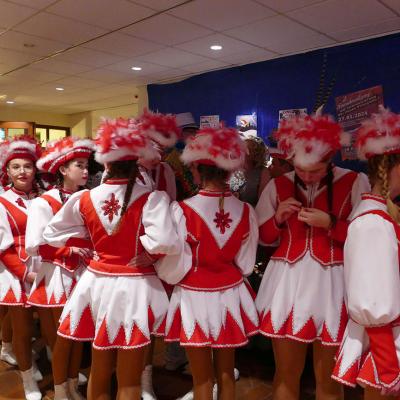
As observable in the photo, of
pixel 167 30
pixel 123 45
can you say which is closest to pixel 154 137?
pixel 167 30

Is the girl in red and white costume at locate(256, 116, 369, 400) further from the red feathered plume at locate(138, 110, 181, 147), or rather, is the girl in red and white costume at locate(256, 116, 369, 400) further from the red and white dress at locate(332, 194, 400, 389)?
the red feathered plume at locate(138, 110, 181, 147)

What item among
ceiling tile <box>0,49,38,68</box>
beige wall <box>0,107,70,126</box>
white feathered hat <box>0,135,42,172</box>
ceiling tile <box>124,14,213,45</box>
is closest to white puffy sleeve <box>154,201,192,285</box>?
white feathered hat <box>0,135,42,172</box>

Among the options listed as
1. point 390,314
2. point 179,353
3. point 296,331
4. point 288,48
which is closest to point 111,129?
point 296,331

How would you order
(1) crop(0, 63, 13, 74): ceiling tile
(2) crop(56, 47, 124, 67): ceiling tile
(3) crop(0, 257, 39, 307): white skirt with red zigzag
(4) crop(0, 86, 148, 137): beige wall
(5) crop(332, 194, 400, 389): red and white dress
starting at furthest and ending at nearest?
1. (4) crop(0, 86, 148, 137): beige wall
2. (1) crop(0, 63, 13, 74): ceiling tile
3. (2) crop(56, 47, 124, 67): ceiling tile
4. (3) crop(0, 257, 39, 307): white skirt with red zigzag
5. (5) crop(332, 194, 400, 389): red and white dress

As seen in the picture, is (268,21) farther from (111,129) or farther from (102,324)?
(102,324)

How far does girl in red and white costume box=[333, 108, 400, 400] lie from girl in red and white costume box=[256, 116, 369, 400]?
32cm

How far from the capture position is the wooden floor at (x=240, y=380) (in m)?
2.79

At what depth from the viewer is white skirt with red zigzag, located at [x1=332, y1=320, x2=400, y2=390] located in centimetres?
138

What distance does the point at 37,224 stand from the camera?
238cm

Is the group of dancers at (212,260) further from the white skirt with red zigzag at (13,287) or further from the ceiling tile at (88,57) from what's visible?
the ceiling tile at (88,57)

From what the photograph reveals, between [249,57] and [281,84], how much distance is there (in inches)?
20.8

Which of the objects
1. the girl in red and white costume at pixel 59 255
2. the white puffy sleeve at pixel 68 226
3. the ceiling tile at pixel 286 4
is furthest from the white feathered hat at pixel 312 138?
the ceiling tile at pixel 286 4

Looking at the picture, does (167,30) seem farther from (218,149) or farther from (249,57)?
(218,149)

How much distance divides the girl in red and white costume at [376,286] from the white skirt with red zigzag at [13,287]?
1.96 m
